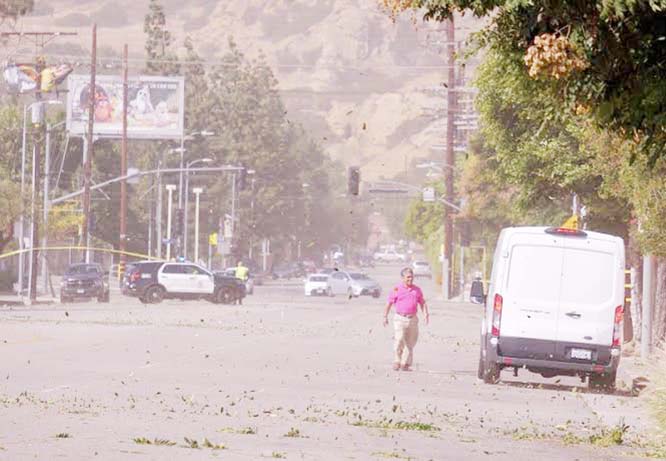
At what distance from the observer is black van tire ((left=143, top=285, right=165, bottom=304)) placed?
236ft

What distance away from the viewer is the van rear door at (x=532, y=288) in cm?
2652

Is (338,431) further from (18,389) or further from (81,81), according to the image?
(81,81)

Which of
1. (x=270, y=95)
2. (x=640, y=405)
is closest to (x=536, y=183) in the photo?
(x=640, y=405)

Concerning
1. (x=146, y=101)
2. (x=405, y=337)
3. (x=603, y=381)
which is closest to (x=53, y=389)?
(x=405, y=337)

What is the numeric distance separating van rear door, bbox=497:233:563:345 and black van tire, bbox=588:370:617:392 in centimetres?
120

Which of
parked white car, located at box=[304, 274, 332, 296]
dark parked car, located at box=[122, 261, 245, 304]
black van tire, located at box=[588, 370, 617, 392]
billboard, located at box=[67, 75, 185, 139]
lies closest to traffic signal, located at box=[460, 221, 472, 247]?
parked white car, located at box=[304, 274, 332, 296]

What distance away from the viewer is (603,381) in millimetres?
27766

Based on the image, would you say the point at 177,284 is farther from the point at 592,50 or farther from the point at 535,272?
the point at 592,50

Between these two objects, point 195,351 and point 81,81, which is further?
point 81,81

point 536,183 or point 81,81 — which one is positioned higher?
point 81,81

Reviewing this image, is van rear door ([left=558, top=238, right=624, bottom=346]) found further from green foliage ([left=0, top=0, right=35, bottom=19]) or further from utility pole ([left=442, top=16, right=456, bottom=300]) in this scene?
green foliage ([left=0, top=0, right=35, bottom=19])

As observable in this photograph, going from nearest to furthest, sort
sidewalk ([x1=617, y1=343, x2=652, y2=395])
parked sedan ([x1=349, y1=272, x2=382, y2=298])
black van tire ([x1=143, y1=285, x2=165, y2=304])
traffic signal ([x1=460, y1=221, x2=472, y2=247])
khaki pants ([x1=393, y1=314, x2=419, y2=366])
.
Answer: sidewalk ([x1=617, y1=343, x2=652, y2=395]), khaki pants ([x1=393, y1=314, x2=419, y2=366]), black van tire ([x1=143, y1=285, x2=165, y2=304]), traffic signal ([x1=460, y1=221, x2=472, y2=247]), parked sedan ([x1=349, y1=272, x2=382, y2=298])

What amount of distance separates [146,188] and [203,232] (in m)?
11.6

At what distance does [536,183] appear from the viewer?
39.5 metres
